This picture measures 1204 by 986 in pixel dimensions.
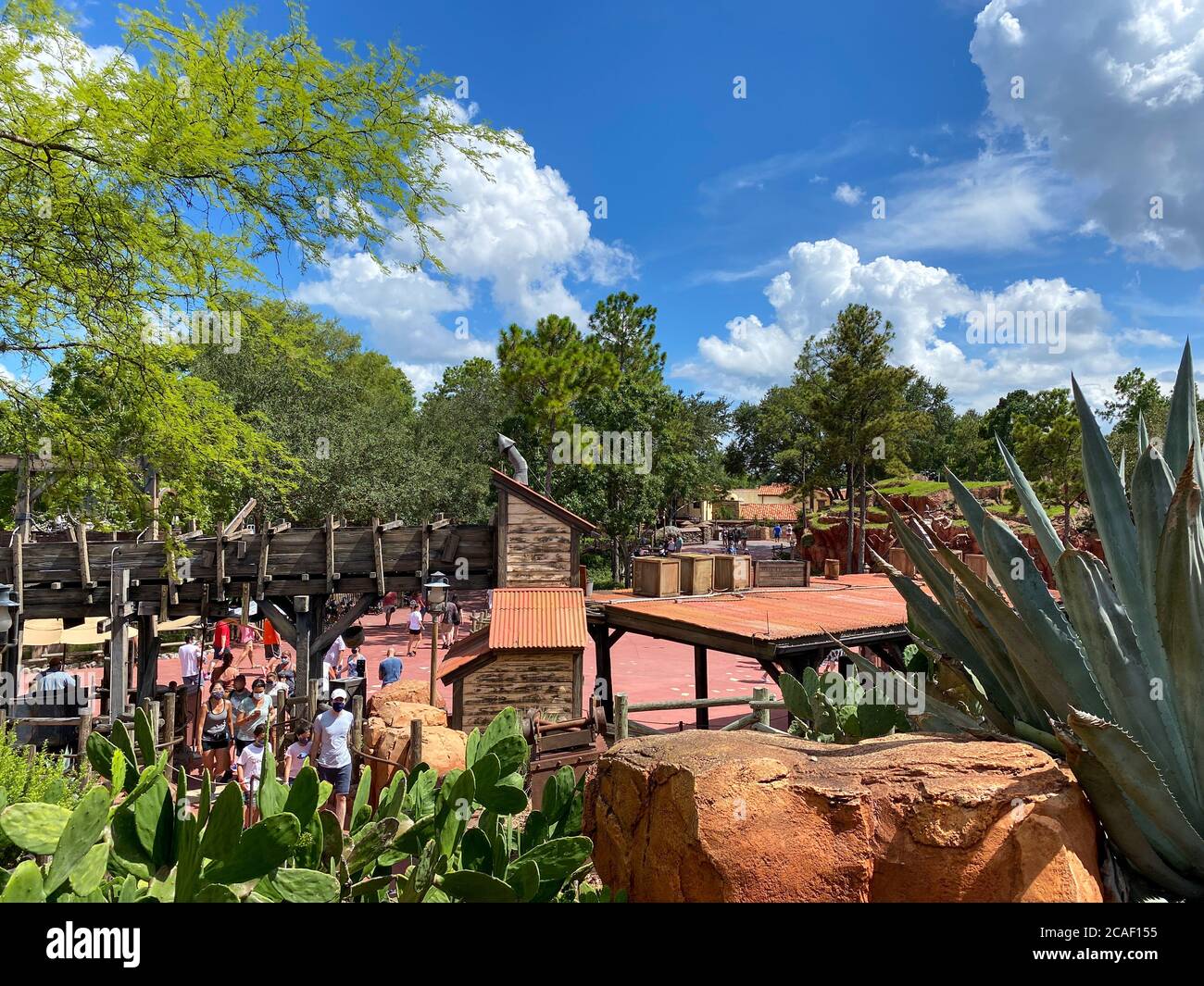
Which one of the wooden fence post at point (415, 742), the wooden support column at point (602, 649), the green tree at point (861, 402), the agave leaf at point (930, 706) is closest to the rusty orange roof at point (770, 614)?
the wooden support column at point (602, 649)

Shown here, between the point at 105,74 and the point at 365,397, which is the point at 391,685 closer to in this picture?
the point at 105,74

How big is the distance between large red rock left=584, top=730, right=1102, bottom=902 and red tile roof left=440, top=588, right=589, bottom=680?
9352mm

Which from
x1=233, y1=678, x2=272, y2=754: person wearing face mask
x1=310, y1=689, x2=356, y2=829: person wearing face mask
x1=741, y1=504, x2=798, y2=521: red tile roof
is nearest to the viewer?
x1=310, y1=689, x2=356, y2=829: person wearing face mask

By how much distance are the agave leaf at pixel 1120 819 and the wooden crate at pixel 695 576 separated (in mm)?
12499

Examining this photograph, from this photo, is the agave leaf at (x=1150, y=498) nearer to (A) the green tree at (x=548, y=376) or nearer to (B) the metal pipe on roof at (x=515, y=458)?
(B) the metal pipe on roof at (x=515, y=458)

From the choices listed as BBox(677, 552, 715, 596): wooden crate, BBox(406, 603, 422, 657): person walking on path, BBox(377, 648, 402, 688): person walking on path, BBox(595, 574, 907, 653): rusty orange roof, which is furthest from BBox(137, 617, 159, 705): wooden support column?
BBox(677, 552, 715, 596): wooden crate

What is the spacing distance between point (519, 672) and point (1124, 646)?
9.93m

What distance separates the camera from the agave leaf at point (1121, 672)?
185cm

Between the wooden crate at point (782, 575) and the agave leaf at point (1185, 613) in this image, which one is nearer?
the agave leaf at point (1185, 613)

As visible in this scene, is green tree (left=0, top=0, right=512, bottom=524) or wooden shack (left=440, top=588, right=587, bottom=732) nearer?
green tree (left=0, top=0, right=512, bottom=524)

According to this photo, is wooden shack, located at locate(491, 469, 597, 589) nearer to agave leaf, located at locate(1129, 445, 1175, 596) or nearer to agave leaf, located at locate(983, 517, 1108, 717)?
agave leaf, located at locate(983, 517, 1108, 717)

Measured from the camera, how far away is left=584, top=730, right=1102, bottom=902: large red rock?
1671 mm

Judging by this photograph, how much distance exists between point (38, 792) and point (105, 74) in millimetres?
4818

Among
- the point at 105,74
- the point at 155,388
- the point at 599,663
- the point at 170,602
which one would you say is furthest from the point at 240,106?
the point at 599,663
